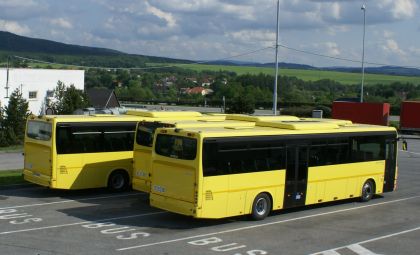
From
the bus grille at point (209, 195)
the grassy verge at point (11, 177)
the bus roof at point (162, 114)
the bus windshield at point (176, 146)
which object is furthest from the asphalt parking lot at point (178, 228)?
the bus roof at point (162, 114)

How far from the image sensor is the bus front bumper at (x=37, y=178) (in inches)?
728

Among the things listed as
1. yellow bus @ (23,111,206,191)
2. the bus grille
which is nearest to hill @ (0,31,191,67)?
yellow bus @ (23,111,206,191)

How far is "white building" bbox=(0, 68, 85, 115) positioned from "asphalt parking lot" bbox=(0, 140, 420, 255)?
26.5 m

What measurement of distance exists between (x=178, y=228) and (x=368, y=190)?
25.3 feet

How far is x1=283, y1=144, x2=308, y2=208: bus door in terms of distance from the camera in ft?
55.0

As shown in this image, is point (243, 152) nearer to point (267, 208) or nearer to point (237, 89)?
point (267, 208)

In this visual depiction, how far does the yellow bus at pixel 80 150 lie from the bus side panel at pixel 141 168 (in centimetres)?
153

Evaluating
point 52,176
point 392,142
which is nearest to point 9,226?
point 52,176

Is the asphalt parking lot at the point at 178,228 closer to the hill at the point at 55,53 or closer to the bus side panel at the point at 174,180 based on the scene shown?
the bus side panel at the point at 174,180

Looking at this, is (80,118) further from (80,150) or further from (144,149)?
(144,149)

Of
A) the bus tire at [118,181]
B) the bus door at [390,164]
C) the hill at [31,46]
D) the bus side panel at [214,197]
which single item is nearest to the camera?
the bus side panel at [214,197]

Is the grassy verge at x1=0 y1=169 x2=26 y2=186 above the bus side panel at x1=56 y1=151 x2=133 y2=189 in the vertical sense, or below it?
below

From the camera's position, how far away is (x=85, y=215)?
1619 centimetres

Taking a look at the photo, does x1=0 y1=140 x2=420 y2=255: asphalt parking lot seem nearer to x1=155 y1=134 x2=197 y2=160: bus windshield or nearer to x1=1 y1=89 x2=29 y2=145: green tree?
x1=155 y1=134 x2=197 y2=160: bus windshield
